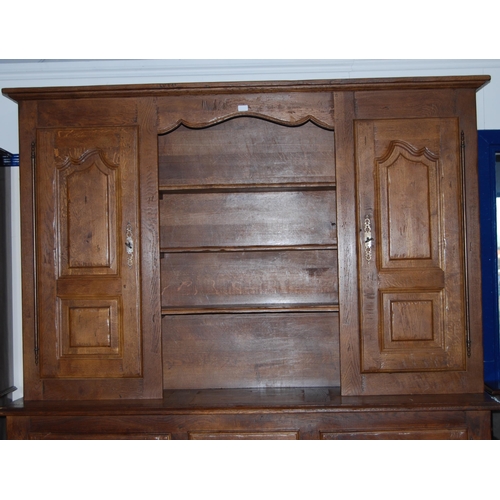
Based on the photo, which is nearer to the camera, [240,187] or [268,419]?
[268,419]

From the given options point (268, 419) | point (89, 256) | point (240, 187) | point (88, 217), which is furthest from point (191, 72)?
point (268, 419)

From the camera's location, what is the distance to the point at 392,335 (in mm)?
2832

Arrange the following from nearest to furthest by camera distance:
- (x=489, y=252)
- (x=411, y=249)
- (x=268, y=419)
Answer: (x=268, y=419) < (x=411, y=249) < (x=489, y=252)

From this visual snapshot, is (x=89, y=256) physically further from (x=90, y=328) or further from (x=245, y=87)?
(x=245, y=87)

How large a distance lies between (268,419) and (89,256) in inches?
50.3

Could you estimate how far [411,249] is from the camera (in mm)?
2838

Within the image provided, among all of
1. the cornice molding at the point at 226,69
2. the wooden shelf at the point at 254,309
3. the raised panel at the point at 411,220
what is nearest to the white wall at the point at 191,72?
the cornice molding at the point at 226,69

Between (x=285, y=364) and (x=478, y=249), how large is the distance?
4.23 ft

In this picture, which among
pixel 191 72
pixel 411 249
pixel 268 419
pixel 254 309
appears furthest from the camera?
pixel 191 72

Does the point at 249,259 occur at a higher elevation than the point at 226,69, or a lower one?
lower

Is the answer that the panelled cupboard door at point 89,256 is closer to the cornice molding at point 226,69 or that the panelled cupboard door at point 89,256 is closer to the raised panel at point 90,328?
the raised panel at point 90,328

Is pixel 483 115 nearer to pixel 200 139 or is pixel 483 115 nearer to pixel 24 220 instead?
Result: pixel 200 139

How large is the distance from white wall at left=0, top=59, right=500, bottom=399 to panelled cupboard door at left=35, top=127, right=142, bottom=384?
0.61 meters

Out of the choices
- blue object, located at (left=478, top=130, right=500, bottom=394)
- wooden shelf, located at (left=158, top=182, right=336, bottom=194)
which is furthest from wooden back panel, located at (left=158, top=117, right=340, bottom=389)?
blue object, located at (left=478, top=130, right=500, bottom=394)
